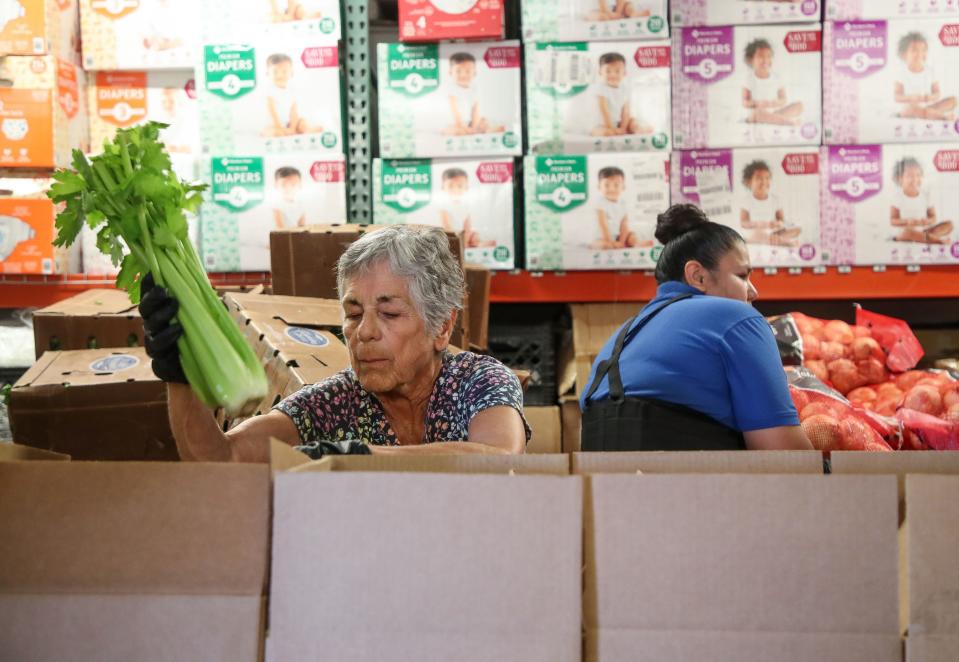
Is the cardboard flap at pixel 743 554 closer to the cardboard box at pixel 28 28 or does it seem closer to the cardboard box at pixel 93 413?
the cardboard box at pixel 93 413

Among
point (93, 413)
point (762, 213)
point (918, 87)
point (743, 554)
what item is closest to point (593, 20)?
point (762, 213)

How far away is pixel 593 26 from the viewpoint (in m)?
3.70

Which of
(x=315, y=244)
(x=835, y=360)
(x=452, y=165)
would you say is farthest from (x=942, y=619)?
(x=452, y=165)

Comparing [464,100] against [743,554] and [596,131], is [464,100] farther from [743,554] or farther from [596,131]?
[743,554]

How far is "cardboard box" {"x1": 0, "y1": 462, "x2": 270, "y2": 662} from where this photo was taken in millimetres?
859

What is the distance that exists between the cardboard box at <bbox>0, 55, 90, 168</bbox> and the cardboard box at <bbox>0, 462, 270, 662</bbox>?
3321 millimetres

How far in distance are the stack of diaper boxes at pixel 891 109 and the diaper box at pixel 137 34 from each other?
264cm

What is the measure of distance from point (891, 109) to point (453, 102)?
1.76 metres

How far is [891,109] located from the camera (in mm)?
3697

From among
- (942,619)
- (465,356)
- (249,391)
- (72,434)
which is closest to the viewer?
(942,619)

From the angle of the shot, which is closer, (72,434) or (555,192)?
(72,434)

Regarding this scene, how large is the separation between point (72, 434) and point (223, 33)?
6.68ft

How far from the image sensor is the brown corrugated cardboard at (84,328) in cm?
295

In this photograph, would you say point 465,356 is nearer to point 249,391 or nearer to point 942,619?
point 249,391
